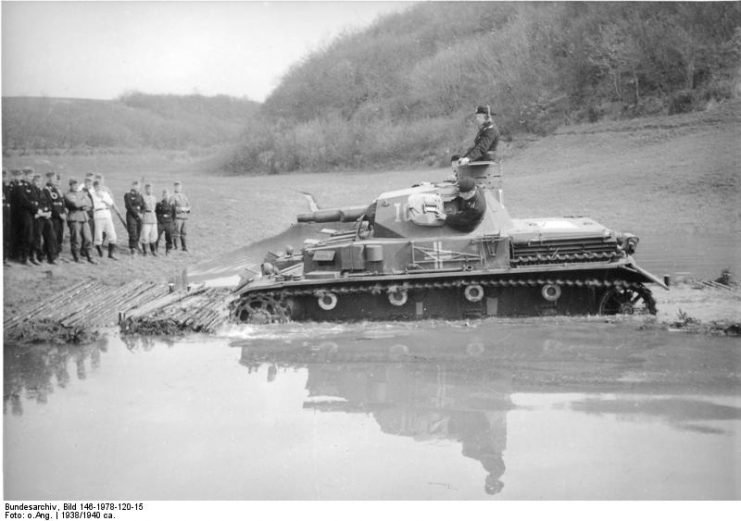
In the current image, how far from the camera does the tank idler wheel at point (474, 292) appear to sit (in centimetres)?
1124

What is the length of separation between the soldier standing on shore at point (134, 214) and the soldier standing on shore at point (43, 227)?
7.71 feet

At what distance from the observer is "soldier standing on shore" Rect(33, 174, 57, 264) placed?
12349 millimetres

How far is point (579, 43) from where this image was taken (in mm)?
27094

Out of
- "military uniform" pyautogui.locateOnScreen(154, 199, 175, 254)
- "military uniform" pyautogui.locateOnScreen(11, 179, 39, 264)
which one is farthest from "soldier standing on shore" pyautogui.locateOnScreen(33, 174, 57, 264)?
"military uniform" pyautogui.locateOnScreen(154, 199, 175, 254)

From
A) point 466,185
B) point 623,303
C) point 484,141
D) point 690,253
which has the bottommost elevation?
point 623,303

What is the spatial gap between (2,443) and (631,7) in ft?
78.6

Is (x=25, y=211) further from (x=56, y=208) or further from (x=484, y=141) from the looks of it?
(x=484, y=141)

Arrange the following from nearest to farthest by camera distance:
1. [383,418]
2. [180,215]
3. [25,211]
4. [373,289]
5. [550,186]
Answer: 1. [383,418]
2. [373,289]
3. [25,211]
4. [180,215]
5. [550,186]

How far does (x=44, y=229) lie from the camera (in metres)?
12.6

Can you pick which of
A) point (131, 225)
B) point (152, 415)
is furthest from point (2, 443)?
point (131, 225)

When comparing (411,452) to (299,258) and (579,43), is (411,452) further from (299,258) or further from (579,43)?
(579,43)

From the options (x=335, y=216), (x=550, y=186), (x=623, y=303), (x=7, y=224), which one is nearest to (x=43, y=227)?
(x=7, y=224)

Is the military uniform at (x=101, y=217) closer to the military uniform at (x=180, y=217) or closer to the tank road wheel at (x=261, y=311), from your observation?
the military uniform at (x=180, y=217)

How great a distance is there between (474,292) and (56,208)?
23.5 ft
